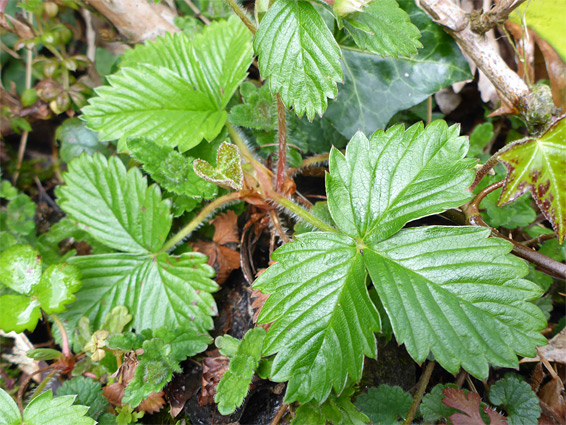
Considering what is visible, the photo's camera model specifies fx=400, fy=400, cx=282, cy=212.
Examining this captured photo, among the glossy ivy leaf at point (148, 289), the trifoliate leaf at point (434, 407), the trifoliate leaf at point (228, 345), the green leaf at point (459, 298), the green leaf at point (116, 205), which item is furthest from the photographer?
the green leaf at point (116, 205)

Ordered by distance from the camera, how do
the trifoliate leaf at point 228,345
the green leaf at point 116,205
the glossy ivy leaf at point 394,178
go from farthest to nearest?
the green leaf at point 116,205 < the trifoliate leaf at point 228,345 < the glossy ivy leaf at point 394,178

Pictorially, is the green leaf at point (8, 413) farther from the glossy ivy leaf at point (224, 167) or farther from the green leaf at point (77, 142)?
the green leaf at point (77, 142)

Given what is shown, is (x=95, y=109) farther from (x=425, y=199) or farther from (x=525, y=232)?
(x=525, y=232)

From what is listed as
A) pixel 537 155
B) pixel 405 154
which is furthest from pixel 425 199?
pixel 537 155

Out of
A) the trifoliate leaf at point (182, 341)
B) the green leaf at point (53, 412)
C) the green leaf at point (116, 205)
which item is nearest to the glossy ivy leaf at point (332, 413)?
the trifoliate leaf at point (182, 341)

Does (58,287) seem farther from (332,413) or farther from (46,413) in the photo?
(332,413)

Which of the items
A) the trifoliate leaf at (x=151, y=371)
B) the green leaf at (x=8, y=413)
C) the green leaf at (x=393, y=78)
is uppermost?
the green leaf at (x=393, y=78)
